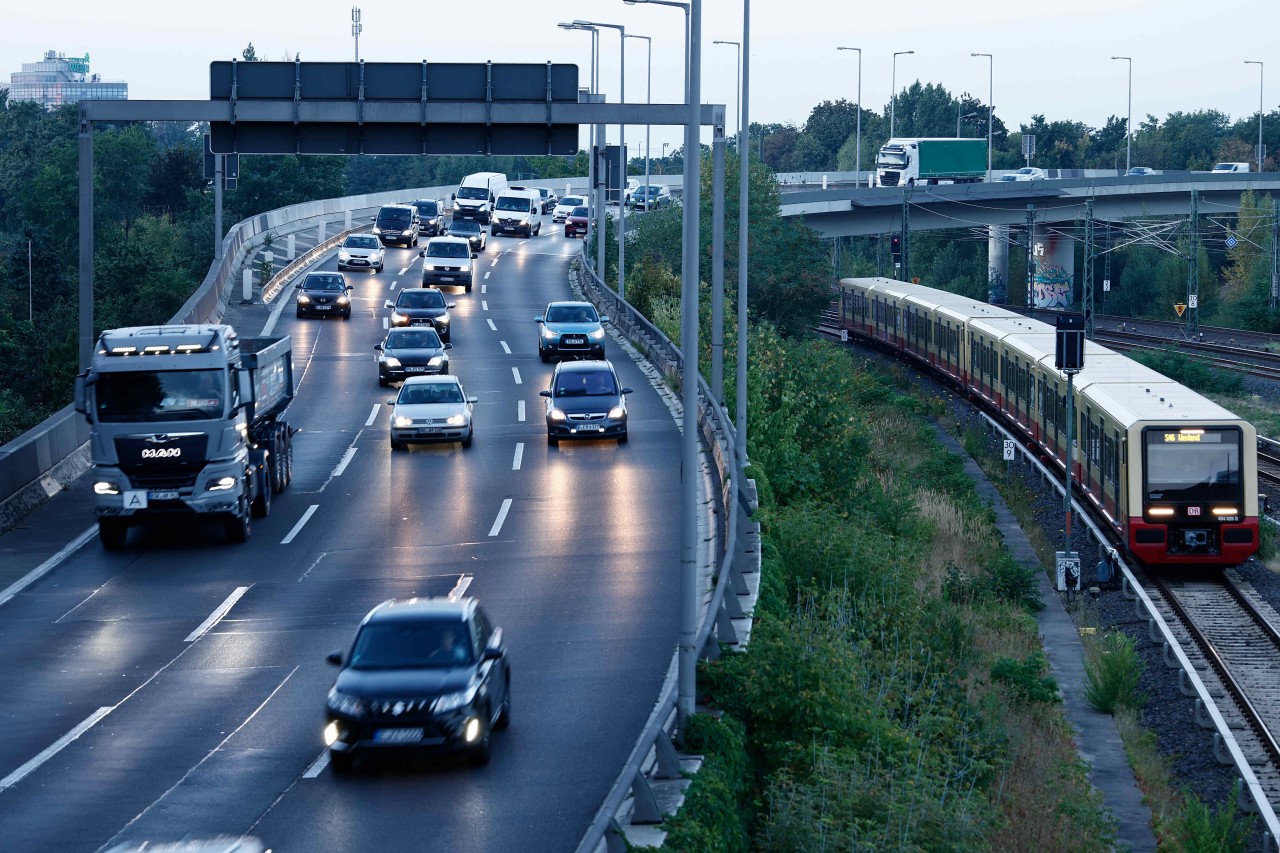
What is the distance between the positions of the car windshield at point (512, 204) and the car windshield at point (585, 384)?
53.9 meters

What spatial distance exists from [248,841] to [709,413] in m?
23.3

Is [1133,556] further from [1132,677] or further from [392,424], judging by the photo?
[392,424]

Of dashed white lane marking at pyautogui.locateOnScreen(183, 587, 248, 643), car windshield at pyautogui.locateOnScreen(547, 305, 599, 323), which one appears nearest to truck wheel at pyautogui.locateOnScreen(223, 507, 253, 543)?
dashed white lane marking at pyautogui.locateOnScreen(183, 587, 248, 643)

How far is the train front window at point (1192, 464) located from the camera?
2719cm

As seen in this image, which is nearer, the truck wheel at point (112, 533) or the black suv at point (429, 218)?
the truck wheel at point (112, 533)

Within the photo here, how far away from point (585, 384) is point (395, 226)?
46389mm

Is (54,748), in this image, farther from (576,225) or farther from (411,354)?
(576,225)

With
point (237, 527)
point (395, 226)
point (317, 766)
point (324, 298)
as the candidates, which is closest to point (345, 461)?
point (237, 527)

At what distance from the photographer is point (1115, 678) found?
2131 centimetres

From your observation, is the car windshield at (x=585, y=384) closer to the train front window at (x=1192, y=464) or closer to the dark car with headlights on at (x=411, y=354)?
the dark car with headlights on at (x=411, y=354)

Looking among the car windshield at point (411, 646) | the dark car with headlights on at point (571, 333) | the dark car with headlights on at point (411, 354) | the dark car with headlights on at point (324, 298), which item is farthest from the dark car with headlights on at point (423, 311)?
the car windshield at point (411, 646)

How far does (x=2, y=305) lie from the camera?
8325 centimetres

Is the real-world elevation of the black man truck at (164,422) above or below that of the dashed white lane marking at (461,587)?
above

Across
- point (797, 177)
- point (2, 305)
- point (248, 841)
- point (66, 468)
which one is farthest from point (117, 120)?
point (797, 177)
